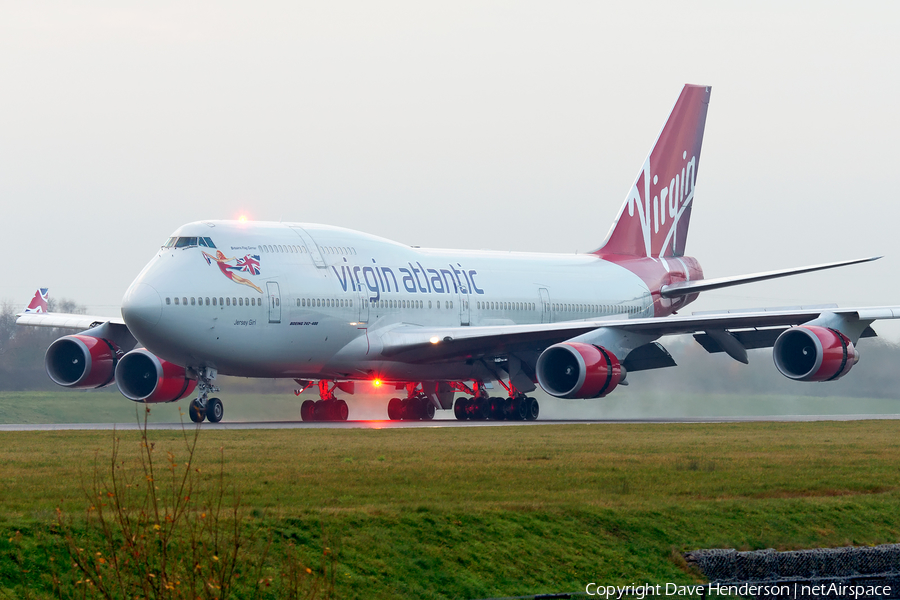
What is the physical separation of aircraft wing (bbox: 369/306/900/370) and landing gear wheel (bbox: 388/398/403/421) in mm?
3005

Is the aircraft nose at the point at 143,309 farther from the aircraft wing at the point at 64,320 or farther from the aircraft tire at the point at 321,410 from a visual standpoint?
the aircraft tire at the point at 321,410

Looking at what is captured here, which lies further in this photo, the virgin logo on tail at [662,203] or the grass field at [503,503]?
the virgin logo on tail at [662,203]

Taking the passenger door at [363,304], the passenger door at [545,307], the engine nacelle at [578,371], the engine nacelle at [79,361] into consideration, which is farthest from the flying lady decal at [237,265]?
the passenger door at [545,307]

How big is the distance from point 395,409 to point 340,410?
229 centimetres

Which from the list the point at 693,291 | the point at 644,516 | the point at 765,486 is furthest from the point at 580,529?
the point at 693,291

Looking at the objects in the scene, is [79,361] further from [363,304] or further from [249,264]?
[363,304]

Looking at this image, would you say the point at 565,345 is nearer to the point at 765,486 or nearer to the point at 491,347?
the point at 491,347

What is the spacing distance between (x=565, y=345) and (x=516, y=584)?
1615 cm

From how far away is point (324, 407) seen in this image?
1214 inches

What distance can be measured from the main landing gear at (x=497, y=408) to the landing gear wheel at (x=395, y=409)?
4.75 feet

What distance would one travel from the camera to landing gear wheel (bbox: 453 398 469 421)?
3206 cm

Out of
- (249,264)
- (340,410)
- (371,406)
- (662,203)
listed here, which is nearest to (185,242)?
(249,264)

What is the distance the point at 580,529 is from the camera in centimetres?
1269

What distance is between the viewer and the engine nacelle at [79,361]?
95.4 feet
